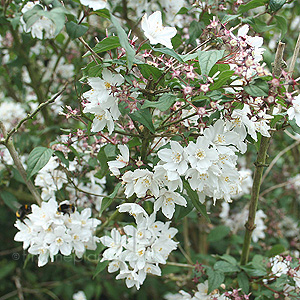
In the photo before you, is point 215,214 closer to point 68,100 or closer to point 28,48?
point 68,100

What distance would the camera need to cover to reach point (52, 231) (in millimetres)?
1410

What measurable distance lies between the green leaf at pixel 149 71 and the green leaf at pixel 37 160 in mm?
493

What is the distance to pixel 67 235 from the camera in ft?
4.59

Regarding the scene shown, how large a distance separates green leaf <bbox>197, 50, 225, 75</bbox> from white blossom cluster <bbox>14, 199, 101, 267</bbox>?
31.4 inches

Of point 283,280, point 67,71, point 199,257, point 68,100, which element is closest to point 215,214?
point 199,257

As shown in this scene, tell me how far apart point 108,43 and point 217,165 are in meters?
0.45

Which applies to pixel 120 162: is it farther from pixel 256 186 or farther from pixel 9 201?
pixel 9 201

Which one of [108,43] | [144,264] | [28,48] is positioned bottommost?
[144,264]

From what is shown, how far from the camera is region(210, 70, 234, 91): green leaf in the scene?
3.25 ft

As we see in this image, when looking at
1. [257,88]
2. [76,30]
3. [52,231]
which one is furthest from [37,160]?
[257,88]

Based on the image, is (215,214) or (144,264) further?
(215,214)

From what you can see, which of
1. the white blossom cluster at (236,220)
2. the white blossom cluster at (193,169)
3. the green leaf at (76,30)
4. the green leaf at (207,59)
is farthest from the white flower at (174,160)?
the white blossom cluster at (236,220)

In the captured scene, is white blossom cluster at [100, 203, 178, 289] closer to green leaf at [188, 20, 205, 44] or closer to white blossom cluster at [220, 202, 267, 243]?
green leaf at [188, 20, 205, 44]

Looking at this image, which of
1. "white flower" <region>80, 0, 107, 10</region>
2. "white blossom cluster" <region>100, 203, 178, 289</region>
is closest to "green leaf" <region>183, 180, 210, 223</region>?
"white blossom cluster" <region>100, 203, 178, 289</region>
